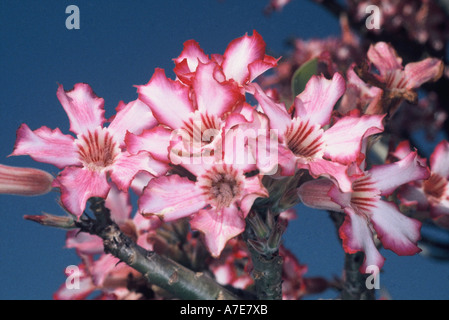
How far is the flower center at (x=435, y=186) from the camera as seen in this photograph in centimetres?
85

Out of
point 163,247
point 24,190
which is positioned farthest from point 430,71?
point 24,190

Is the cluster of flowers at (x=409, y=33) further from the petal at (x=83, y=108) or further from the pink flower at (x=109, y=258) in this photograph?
the petal at (x=83, y=108)

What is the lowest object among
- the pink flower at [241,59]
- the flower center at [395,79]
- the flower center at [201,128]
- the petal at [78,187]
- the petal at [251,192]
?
the petal at [251,192]

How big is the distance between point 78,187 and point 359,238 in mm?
359

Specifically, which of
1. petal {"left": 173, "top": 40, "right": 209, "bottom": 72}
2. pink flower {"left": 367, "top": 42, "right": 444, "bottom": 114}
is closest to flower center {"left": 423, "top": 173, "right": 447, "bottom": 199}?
pink flower {"left": 367, "top": 42, "right": 444, "bottom": 114}

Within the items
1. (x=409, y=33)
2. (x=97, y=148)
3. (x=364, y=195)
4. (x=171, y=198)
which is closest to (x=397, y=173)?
(x=364, y=195)

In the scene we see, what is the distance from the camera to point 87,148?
63cm

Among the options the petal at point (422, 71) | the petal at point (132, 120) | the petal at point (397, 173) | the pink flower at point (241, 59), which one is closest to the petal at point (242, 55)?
the pink flower at point (241, 59)

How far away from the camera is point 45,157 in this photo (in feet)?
1.96

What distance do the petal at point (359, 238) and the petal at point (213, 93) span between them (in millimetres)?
198

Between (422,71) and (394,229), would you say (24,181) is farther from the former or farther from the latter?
(422,71)
